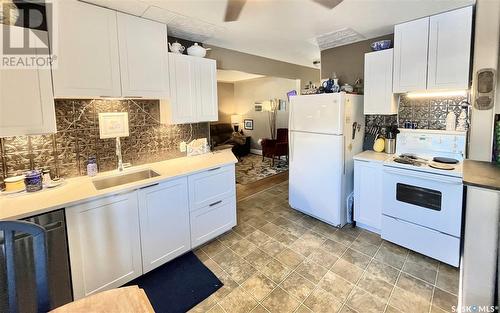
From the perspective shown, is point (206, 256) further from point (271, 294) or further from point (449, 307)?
point (449, 307)

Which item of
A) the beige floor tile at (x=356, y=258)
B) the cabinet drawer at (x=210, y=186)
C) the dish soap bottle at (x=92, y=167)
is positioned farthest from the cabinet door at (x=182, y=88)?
the beige floor tile at (x=356, y=258)

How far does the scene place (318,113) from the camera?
2953 millimetres

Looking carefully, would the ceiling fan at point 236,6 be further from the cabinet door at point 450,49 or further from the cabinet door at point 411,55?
the cabinet door at point 450,49

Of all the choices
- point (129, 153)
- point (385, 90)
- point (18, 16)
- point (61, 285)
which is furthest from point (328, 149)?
point (18, 16)

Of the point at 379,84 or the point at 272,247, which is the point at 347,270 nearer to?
the point at 272,247

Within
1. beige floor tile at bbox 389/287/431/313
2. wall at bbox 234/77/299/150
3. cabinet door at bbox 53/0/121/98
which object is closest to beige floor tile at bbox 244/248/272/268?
beige floor tile at bbox 389/287/431/313

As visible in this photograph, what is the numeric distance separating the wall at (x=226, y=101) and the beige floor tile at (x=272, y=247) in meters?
6.16

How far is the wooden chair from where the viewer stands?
905 mm

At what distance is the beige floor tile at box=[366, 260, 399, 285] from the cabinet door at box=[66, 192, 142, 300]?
2125 millimetres

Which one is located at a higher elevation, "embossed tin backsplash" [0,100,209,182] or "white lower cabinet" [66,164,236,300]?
"embossed tin backsplash" [0,100,209,182]

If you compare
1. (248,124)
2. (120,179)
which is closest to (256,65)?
(120,179)

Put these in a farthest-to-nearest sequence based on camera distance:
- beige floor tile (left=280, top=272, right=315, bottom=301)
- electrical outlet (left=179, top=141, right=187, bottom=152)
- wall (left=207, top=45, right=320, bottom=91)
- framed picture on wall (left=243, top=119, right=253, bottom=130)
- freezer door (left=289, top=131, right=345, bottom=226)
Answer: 1. framed picture on wall (left=243, top=119, right=253, bottom=130)
2. wall (left=207, top=45, right=320, bottom=91)
3. electrical outlet (left=179, top=141, right=187, bottom=152)
4. freezer door (left=289, top=131, right=345, bottom=226)
5. beige floor tile (left=280, top=272, right=315, bottom=301)

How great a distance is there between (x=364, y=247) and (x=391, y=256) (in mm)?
259

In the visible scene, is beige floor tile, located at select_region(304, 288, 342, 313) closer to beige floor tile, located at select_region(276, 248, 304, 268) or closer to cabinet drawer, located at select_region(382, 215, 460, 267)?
beige floor tile, located at select_region(276, 248, 304, 268)
